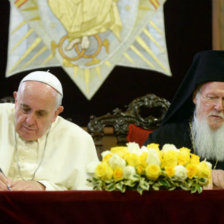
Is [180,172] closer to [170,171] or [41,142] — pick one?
[170,171]

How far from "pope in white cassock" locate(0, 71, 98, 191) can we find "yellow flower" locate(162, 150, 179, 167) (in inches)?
42.7

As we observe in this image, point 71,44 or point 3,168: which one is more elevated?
point 71,44

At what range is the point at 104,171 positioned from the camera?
8.07ft

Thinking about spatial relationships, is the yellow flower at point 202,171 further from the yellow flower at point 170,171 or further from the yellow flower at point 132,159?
the yellow flower at point 132,159

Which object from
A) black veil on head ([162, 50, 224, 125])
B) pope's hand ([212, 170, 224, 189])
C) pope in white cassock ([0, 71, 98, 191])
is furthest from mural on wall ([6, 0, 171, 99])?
pope's hand ([212, 170, 224, 189])

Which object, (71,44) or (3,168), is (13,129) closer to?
(3,168)

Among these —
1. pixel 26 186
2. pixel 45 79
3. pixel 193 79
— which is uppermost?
pixel 45 79

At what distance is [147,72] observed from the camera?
5684 mm

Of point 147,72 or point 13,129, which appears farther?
point 147,72

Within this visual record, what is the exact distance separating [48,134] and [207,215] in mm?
1698

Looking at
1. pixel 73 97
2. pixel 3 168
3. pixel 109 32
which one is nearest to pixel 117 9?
pixel 109 32

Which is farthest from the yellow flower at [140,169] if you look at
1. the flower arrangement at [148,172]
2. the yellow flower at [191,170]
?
the yellow flower at [191,170]

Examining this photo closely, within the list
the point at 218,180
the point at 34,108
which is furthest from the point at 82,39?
the point at 218,180

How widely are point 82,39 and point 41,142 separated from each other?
2.13 meters
